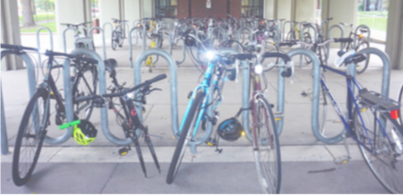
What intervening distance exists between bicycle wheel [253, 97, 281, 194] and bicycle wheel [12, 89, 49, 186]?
1795mm

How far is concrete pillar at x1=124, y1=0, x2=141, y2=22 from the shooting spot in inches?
787

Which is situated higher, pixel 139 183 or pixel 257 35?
pixel 257 35

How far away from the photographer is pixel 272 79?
7.63 m

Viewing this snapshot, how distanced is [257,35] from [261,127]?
776 centimetres

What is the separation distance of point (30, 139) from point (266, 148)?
211 centimetres

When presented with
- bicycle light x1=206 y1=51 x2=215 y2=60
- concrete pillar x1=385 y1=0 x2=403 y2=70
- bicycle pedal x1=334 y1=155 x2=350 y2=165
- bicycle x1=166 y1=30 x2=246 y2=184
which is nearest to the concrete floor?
bicycle pedal x1=334 y1=155 x2=350 y2=165

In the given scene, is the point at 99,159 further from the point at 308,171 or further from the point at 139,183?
the point at 308,171

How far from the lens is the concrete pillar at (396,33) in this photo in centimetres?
823

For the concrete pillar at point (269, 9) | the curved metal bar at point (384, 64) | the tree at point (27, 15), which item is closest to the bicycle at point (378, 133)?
the curved metal bar at point (384, 64)

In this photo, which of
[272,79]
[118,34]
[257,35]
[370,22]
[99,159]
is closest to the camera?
[99,159]

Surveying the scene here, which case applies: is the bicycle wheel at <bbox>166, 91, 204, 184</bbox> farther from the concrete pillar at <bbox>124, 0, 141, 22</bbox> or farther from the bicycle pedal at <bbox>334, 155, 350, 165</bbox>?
the concrete pillar at <bbox>124, 0, 141, 22</bbox>

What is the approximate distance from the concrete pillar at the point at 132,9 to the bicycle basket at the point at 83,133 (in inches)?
683

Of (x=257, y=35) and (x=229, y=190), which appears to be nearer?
(x=229, y=190)

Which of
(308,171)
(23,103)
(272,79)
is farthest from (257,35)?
(308,171)
